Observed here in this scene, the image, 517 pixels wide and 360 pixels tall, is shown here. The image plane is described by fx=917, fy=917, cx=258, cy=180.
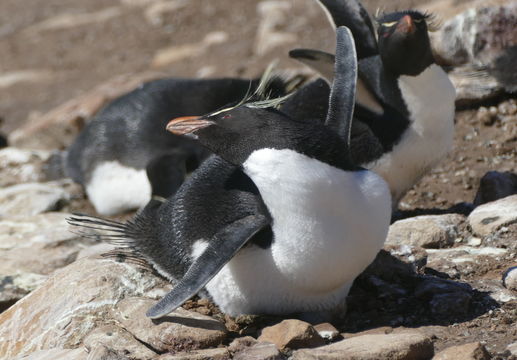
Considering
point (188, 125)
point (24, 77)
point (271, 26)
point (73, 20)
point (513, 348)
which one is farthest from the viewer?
point (73, 20)

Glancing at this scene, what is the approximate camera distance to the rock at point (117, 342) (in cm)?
285

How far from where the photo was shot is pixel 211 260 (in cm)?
291

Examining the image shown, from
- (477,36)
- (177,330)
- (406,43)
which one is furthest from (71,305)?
(477,36)

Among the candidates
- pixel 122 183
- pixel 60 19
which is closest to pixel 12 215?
pixel 122 183

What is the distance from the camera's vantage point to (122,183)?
5727mm

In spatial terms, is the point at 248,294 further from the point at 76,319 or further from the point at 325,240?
the point at 76,319

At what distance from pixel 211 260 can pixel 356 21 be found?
2.35m

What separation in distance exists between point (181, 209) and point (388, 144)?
4.86 ft

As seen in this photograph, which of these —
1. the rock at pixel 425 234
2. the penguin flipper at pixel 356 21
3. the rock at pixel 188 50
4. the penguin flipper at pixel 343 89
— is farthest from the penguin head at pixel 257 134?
the rock at pixel 188 50

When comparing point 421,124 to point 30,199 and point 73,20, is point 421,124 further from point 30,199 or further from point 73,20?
point 73,20

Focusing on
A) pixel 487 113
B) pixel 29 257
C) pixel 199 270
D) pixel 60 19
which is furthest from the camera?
pixel 60 19

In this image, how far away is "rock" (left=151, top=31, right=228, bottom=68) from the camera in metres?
9.34

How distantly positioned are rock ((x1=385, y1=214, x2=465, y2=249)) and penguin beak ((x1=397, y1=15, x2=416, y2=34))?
0.97 meters

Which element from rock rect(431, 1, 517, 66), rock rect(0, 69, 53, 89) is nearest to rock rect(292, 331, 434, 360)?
rock rect(431, 1, 517, 66)
